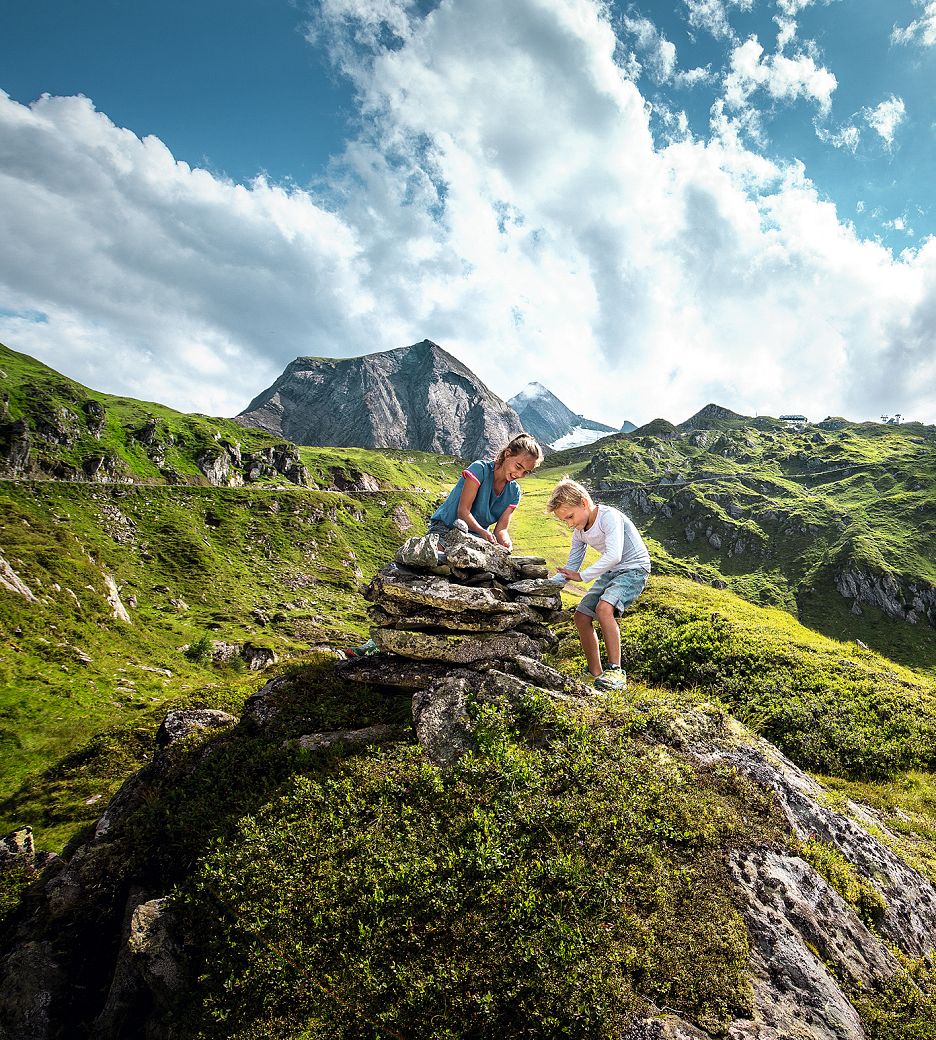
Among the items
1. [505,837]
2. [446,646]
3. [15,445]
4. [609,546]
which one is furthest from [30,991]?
[15,445]

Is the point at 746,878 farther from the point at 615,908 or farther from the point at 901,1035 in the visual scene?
the point at 615,908

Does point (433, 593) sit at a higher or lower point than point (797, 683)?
higher

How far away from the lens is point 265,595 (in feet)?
310

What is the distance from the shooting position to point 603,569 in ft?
36.6

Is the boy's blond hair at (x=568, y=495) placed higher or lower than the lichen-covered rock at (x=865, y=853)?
higher

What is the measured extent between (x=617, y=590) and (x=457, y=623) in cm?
406

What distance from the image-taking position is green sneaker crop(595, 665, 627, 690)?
10969 millimetres

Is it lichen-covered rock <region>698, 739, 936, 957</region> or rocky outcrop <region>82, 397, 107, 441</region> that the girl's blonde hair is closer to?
lichen-covered rock <region>698, 739, 936, 957</region>

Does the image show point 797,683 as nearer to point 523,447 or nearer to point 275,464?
point 523,447

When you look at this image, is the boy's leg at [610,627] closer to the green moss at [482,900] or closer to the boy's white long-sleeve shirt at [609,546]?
the boy's white long-sleeve shirt at [609,546]

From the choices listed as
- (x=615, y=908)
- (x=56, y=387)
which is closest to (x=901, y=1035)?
(x=615, y=908)

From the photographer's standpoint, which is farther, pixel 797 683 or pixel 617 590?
pixel 797 683

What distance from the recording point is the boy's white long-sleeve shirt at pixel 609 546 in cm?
1105

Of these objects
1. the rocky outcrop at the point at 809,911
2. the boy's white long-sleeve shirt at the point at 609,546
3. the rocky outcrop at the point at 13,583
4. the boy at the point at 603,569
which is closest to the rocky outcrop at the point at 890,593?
the rocky outcrop at the point at 809,911
